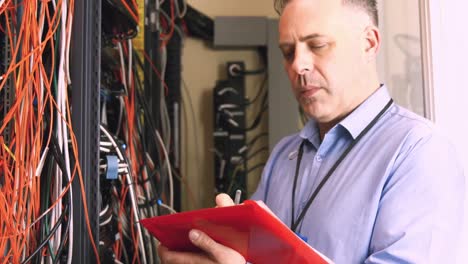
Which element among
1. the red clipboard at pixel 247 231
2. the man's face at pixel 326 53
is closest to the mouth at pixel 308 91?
the man's face at pixel 326 53

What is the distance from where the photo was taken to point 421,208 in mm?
915

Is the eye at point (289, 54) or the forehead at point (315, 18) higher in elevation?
the forehead at point (315, 18)

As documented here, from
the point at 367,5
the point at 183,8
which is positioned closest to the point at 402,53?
the point at 367,5

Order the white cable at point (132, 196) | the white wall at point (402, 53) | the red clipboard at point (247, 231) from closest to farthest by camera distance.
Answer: the red clipboard at point (247, 231)
the white cable at point (132, 196)
the white wall at point (402, 53)

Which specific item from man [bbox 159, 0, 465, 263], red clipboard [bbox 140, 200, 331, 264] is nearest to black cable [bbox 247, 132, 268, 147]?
man [bbox 159, 0, 465, 263]

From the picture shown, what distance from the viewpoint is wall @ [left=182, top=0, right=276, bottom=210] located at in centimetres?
260

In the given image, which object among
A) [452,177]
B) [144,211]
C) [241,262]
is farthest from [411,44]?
[144,211]

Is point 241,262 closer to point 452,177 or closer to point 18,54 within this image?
point 452,177

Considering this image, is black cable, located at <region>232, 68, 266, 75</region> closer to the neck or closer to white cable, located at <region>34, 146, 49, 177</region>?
the neck

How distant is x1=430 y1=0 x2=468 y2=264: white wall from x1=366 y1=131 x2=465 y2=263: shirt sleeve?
0.45 metres

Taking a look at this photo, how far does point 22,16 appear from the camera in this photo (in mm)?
1104

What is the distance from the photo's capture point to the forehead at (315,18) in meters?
1.13

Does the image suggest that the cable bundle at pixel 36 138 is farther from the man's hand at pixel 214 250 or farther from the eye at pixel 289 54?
the eye at pixel 289 54

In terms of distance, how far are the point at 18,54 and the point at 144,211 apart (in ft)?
3.00
